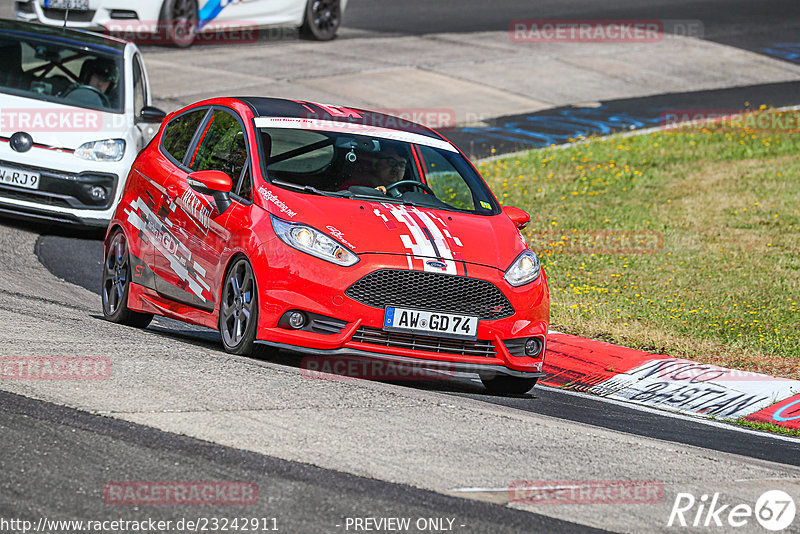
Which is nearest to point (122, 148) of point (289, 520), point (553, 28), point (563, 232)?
point (563, 232)

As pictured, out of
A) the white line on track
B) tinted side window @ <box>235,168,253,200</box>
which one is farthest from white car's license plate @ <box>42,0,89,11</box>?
the white line on track

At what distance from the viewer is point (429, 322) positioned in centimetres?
759

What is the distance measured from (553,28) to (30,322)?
69.0ft

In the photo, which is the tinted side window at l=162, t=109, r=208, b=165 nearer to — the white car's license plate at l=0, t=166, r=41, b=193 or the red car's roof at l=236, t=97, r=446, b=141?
the red car's roof at l=236, t=97, r=446, b=141

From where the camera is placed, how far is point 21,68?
43.5 feet

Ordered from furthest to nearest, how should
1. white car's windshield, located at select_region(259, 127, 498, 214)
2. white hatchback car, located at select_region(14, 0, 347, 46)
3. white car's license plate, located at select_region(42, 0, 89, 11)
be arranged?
white hatchback car, located at select_region(14, 0, 347, 46), white car's license plate, located at select_region(42, 0, 89, 11), white car's windshield, located at select_region(259, 127, 498, 214)

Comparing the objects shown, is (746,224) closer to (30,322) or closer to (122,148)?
(122,148)

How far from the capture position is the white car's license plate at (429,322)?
7.54 metres
